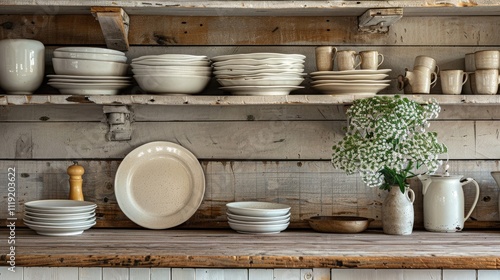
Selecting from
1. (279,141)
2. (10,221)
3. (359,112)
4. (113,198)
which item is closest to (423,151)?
(359,112)

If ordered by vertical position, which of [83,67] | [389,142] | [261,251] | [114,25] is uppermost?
[114,25]

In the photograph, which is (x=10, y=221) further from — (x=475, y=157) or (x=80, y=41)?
(x=475, y=157)

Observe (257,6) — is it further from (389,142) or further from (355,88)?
(389,142)

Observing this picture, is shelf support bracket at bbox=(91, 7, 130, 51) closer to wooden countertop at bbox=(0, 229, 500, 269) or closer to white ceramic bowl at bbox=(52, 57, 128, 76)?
white ceramic bowl at bbox=(52, 57, 128, 76)

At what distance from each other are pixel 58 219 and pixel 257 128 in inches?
30.1

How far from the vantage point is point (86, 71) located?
2104 millimetres

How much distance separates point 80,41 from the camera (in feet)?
7.68

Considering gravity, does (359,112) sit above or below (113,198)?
above

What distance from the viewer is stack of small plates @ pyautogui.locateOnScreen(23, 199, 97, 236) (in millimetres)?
2064

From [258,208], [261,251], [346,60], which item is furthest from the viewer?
[258,208]

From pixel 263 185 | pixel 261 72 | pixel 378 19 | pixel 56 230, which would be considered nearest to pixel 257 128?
pixel 263 185

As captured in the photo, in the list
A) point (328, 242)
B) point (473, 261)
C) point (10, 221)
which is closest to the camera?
A: point (473, 261)

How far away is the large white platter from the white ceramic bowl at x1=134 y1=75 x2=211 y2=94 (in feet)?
0.86

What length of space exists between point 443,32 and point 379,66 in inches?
10.6
